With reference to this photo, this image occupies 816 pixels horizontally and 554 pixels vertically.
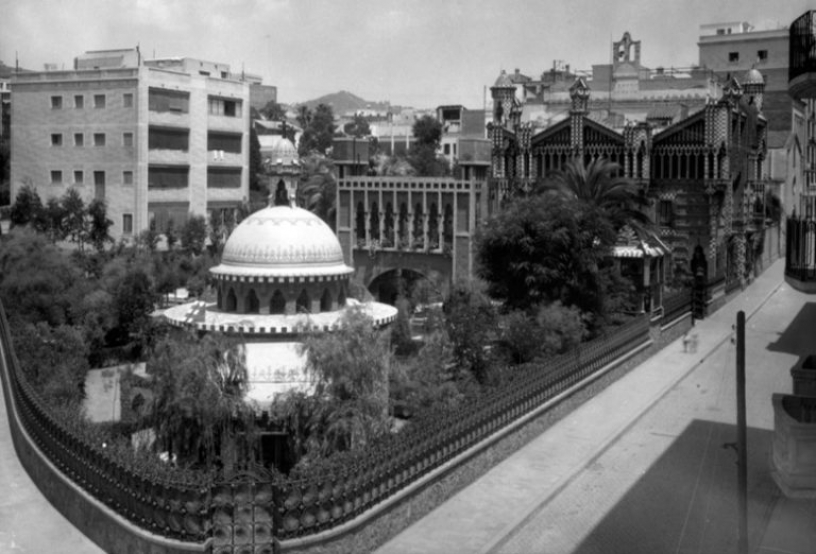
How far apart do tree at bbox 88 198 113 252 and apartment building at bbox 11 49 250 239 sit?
192 centimetres

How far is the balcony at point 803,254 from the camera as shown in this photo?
1742cm

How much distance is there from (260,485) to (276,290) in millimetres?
8004

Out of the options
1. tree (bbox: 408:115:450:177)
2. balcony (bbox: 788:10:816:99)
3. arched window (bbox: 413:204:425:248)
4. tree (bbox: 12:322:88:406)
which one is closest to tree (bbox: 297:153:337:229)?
arched window (bbox: 413:204:425:248)

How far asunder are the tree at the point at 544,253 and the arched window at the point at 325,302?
30.0ft

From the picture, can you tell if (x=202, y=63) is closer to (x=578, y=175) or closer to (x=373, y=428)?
(x=578, y=175)

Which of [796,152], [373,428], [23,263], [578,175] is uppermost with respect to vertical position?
[796,152]

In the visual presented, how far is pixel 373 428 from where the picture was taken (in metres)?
16.1

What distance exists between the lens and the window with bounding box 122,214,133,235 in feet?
173

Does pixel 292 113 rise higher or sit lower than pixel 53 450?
higher

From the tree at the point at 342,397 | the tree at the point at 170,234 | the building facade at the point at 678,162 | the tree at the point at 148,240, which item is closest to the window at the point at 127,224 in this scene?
the tree at the point at 170,234

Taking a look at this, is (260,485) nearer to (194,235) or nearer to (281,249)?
(281,249)

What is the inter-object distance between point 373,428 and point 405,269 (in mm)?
38075

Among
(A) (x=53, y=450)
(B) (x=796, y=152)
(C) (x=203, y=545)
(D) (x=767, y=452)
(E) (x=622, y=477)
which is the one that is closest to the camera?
(C) (x=203, y=545)

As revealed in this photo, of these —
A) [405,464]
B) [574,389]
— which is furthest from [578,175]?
[405,464]
